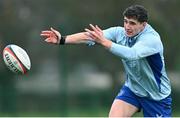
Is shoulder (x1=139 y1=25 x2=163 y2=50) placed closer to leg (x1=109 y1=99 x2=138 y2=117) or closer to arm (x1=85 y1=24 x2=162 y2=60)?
arm (x1=85 y1=24 x2=162 y2=60)

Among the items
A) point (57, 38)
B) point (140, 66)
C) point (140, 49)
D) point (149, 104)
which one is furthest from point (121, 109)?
point (57, 38)

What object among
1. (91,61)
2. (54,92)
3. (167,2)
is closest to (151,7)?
(167,2)

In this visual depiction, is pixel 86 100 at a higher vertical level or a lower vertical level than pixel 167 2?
lower

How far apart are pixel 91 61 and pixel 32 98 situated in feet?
4.95

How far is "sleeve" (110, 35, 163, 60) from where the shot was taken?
7.02 m

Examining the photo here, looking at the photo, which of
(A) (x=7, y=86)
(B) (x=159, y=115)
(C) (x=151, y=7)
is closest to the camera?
(B) (x=159, y=115)

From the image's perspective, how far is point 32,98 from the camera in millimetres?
14289

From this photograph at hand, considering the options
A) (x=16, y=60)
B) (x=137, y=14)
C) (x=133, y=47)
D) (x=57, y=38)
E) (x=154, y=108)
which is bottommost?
(x=154, y=108)

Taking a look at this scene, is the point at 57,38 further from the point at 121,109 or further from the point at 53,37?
the point at 121,109

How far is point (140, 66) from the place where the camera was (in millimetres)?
7676

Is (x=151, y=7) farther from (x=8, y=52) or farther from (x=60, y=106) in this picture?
(x=8, y=52)

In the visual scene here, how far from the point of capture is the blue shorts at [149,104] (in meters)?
7.89

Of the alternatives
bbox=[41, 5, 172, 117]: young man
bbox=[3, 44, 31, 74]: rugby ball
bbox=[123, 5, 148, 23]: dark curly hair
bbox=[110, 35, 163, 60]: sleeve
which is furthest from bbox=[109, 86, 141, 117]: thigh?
bbox=[3, 44, 31, 74]: rugby ball

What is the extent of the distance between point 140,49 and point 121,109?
0.99 meters
